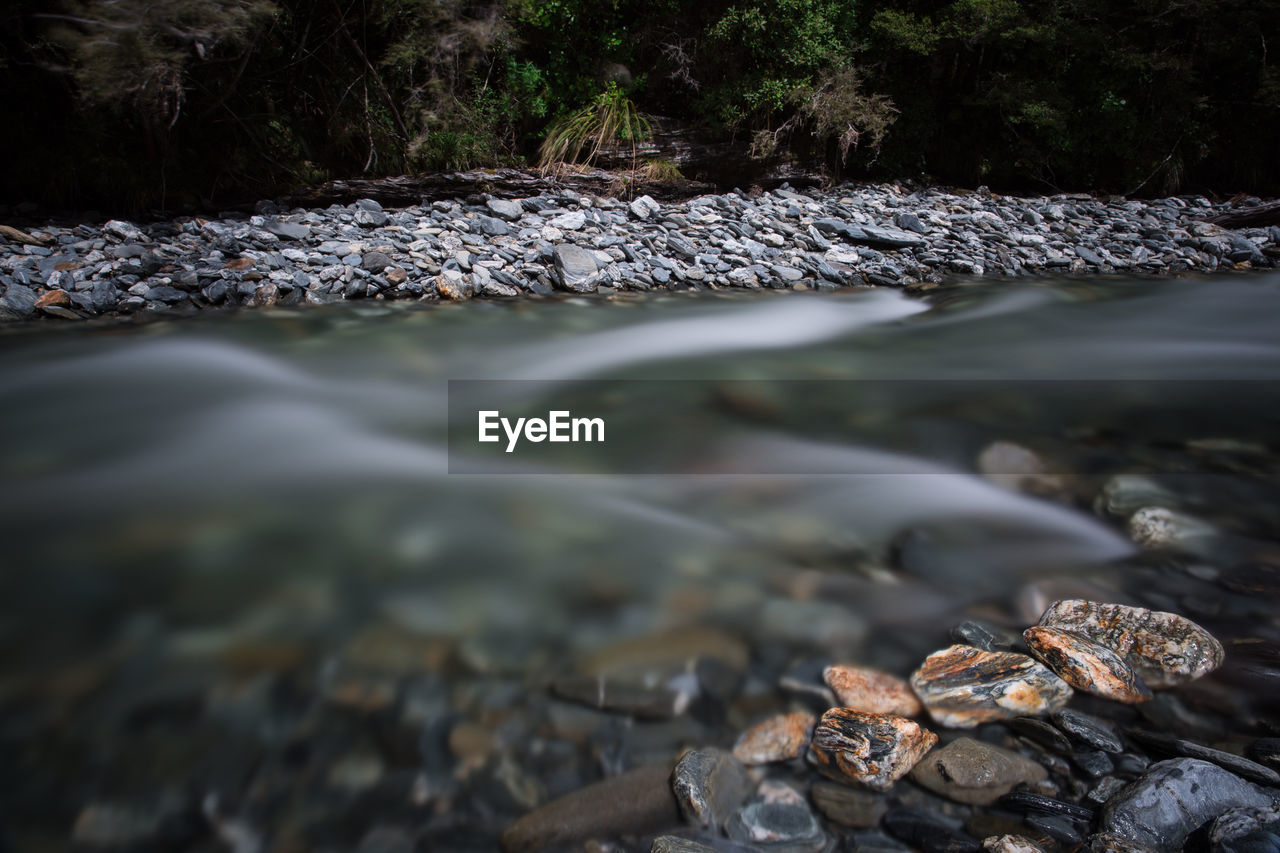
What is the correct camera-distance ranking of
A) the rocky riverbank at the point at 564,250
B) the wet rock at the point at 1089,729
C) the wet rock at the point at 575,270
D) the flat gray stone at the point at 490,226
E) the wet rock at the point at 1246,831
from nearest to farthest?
the wet rock at the point at 1246,831, the wet rock at the point at 1089,729, the rocky riverbank at the point at 564,250, the wet rock at the point at 575,270, the flat gray stone at the point at 490,226

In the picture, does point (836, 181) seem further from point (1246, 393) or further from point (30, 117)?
point (30, 117)

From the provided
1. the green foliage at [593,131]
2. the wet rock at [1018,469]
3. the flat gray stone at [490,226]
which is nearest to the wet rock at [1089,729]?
the wet rock at [1018,469]

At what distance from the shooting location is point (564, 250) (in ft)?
19.7

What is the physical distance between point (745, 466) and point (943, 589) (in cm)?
91

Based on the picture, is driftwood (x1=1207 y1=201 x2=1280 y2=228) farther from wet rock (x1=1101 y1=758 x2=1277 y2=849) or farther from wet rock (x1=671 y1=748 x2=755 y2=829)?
wet rock (x1=671 y1=748 x2=755 y2=829)

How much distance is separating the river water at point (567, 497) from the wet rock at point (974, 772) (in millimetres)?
286

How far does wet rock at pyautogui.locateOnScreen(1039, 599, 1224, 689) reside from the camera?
5.72 ft

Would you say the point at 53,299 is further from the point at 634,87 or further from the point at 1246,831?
the point at 634,87

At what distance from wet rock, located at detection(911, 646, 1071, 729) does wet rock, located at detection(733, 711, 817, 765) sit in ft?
0.96

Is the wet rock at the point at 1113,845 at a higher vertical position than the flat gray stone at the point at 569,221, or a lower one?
lower

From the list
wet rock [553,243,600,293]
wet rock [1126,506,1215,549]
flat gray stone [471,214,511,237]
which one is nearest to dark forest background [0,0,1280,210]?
flat gray stone [471,214,511,237]

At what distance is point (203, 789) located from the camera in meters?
1.42

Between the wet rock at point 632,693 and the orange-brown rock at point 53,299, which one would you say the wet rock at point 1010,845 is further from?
the orange-brown rock at point 53,299

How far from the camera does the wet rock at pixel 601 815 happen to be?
139 cm
